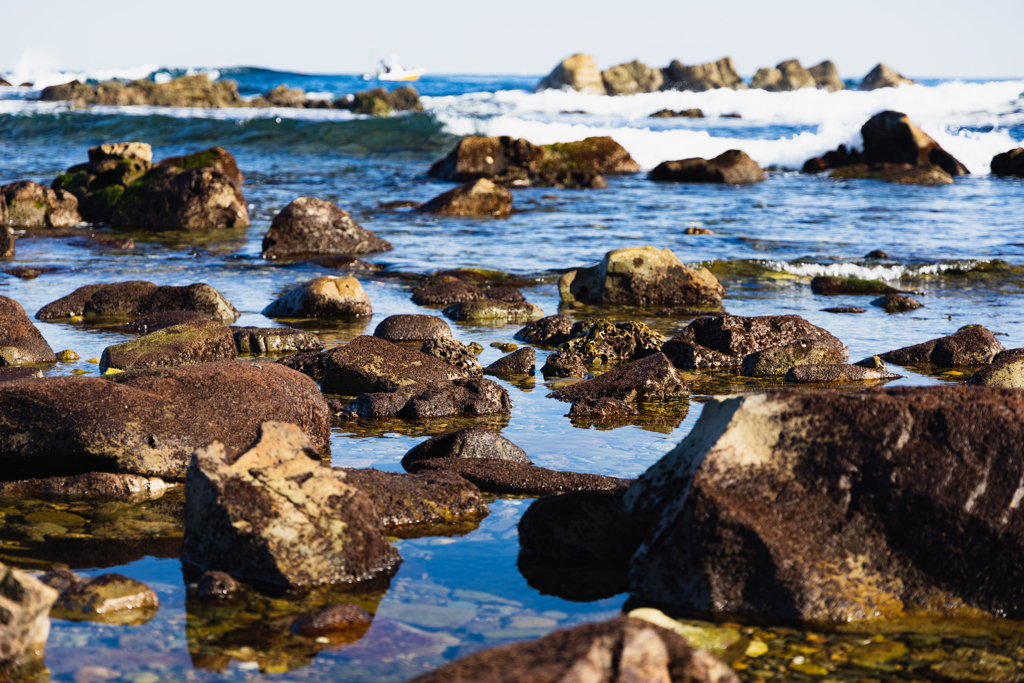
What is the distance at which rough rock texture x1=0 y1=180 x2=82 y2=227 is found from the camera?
16.9 metres

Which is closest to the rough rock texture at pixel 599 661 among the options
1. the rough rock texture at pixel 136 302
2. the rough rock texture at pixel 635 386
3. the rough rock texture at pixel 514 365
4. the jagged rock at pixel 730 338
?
the rough rock texture at pixel 635 386

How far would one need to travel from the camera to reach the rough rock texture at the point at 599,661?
2.41m

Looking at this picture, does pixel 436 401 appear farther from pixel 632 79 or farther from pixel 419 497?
pixel 632 79

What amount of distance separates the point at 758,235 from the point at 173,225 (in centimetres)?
967

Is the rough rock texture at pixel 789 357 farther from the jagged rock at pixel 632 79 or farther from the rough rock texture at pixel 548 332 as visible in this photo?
the jagged rock at pixel 632 79

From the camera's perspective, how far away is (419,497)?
4.46m

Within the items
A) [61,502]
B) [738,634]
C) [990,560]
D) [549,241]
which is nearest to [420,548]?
[738,634]

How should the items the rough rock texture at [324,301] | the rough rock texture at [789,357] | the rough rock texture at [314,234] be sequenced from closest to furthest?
the rough rock texture at [789,357] < the rough rock texture at [324,301] < the rough rock texture at [314,234]

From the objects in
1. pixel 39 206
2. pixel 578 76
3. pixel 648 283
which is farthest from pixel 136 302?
pixel 578 76

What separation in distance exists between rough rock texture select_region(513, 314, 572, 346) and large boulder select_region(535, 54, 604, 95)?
6477 centimetres

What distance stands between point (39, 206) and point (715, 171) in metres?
16.0

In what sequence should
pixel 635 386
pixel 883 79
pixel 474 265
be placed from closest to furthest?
pixel 635 386
pixel 474 265
pixel 883 79

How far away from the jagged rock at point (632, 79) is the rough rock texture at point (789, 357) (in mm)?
65906

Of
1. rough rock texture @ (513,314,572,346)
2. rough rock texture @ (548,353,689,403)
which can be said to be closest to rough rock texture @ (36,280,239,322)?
rough rock texture @ (513,314,572,346)
